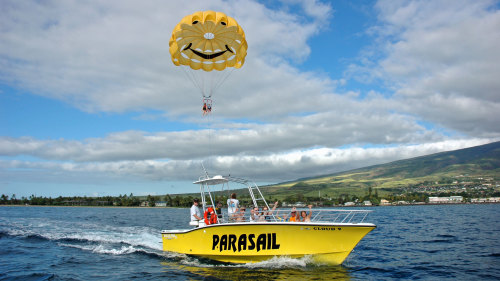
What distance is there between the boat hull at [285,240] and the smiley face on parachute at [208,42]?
26.6 ft

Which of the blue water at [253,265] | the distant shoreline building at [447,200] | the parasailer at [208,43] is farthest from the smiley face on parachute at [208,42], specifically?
the distant shoreline building at [447,200]

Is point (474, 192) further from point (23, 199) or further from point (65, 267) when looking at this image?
point (23, 199)

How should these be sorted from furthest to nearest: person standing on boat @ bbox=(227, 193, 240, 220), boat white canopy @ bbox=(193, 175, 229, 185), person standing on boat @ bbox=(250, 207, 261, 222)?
boat white canopy @ bbox=(193, 175, 229, 185), person standing on boat @ bbox=(227, 193, 240, 220), person standing on boat @ bbox=(250, 207, 261, 222)

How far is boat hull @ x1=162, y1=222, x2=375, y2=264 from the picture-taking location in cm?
1230

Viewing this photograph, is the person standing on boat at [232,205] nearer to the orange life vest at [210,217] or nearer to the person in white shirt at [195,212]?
the orange life vest at [210,217]

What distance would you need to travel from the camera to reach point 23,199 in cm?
17988

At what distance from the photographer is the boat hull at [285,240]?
12.3 metres

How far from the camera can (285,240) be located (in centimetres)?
1254

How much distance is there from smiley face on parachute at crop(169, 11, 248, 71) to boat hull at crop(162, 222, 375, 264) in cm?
809

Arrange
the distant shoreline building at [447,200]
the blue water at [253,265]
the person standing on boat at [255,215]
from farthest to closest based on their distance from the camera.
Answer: the distant shoreline building at [447,200], the person standing on boat at [255,215], the blue water at [253,265]

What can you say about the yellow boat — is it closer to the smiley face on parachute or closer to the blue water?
the blue water

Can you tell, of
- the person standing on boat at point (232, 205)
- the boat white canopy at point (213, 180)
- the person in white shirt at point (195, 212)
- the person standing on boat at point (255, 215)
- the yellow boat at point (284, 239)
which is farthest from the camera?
the person in white shirt at point (195, 212)

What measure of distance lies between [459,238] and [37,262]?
22458 mm

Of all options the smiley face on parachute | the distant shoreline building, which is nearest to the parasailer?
the smiley face on parachute
